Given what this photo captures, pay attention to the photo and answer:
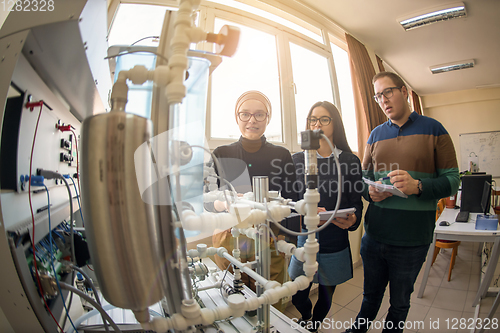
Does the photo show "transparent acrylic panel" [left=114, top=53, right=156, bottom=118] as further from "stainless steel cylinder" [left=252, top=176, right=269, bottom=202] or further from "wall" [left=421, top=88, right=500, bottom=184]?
"wall" [left=421, top=88, right=500, bottom=184]

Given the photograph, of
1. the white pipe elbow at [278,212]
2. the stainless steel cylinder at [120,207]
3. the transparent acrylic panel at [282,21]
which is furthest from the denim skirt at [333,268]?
the transparent acrylic panel at [282,21]

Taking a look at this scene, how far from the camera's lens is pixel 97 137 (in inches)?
13.4

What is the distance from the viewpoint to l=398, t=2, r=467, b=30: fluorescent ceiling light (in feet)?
8.42

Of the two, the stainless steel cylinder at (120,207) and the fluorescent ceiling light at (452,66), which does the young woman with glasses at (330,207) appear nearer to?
the stainless steel cylinder at (120,207)

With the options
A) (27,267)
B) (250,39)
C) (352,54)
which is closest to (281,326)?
(27,267)

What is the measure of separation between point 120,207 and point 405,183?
123 centimetres

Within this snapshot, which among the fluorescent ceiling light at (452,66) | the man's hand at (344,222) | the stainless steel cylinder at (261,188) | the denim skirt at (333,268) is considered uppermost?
the fluorescent ceiling light at (452,66)

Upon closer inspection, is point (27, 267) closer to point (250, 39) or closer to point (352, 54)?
point (250, 39)

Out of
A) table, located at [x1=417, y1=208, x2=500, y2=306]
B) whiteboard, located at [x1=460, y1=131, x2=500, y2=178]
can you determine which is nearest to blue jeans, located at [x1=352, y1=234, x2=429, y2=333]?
table, located at [x1=417, y1=208, x2=500, y2=306]

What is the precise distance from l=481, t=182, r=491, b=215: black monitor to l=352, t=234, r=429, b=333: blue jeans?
155 cm

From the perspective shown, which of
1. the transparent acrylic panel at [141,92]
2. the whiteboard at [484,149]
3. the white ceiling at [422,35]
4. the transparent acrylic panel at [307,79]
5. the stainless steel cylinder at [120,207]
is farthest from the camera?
the whiteboard at [484,149]

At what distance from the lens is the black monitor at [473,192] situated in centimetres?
209

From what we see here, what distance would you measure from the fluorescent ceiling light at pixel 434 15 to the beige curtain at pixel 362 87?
0.63 meters

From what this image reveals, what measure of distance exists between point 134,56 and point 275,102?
1.83 m
